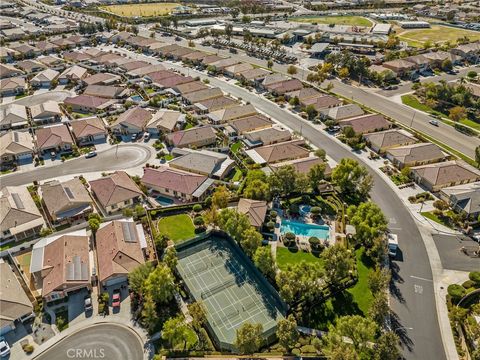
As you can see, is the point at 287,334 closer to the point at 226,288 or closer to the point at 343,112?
the point at 226,288

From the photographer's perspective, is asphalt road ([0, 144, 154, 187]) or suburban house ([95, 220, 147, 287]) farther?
asphalt road ([0, 144, 154, 187])

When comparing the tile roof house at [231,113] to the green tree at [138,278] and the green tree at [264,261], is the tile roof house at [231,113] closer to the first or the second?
the green tree at [264,261]

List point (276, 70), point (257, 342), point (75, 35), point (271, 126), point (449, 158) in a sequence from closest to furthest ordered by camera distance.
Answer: point (257, 342)
point (449, 158)
point (271, 126)
point (276, 70)
point (75, 35)

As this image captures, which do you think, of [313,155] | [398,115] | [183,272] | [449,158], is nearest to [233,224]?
[183,272]

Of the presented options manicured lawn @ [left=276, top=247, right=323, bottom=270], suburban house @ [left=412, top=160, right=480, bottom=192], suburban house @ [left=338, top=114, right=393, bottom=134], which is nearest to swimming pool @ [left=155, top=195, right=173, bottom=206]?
manicured lawn @ [left=276, top=247, right=323, bottom=270]

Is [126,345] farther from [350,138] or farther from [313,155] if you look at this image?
[350,138]

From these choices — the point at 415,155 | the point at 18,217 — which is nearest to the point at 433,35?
the point at 415,155

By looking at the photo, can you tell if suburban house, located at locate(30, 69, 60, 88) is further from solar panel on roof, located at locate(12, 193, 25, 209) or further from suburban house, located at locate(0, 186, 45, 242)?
suburban house, located at locate(0, 186, 45, 242)
